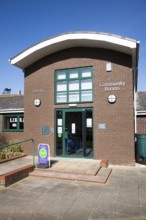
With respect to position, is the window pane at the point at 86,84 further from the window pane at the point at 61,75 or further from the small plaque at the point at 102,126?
the small plaque at the point at 102,126

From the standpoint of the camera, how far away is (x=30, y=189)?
6430 millimetres

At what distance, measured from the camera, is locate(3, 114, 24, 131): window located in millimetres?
14125

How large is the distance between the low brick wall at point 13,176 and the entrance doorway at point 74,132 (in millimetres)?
2946

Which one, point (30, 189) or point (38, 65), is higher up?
point (38, 65)

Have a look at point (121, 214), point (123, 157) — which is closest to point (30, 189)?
point (121, 214)

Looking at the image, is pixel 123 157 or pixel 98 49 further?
pixel 98 49

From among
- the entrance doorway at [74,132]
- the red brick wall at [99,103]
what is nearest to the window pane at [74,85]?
the red brick wall at [99,103]

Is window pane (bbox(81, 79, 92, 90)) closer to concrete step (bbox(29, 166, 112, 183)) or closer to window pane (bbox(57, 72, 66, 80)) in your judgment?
window pane (bbox(57, 72, 66, 80))

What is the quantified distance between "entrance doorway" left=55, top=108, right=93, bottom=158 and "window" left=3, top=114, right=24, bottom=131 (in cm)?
402

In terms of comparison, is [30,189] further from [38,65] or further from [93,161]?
[38,65]

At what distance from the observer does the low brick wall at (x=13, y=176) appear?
21.8 feet

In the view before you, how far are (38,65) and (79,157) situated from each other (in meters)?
5.32

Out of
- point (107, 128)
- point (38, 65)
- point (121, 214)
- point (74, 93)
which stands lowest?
point (121, 214)

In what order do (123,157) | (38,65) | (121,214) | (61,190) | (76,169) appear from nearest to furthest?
(121,214), (61,190), (76,169), (123,157), (38,65)
